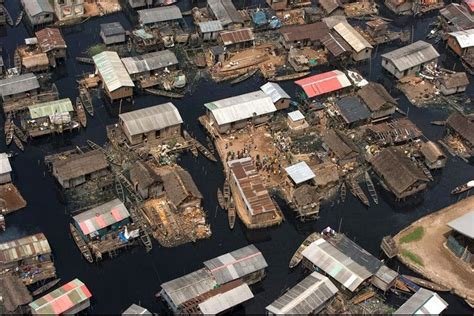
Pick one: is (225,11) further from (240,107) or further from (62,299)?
(62,299)

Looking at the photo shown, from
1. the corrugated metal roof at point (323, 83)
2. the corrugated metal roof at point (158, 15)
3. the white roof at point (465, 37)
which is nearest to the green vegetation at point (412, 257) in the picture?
the corrugated metal roof at point (323, 83)

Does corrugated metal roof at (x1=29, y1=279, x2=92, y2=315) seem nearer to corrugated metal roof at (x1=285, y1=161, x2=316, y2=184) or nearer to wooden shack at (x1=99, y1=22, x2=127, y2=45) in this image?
corrugated metal roof at (x1=285, y1=161, x2=316, y2=184)

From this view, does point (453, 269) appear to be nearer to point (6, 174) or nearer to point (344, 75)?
point (344, 75)

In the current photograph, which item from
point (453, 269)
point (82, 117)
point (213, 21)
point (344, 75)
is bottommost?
point (453, 269)

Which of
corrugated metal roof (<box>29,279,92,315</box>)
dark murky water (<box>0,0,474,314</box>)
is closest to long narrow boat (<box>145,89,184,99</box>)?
dark murky water (<box>0,0,474,314</box>)

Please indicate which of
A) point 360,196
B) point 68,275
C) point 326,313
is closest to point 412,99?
point 360,196

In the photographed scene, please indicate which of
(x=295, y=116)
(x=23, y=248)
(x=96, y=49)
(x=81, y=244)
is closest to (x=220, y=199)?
(x=81, y=244)
